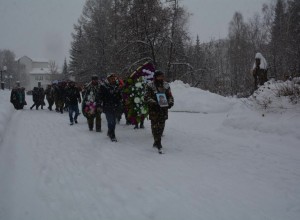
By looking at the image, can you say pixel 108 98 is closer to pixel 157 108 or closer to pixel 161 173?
pixel 157 108

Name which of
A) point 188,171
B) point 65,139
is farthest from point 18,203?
point 65,139

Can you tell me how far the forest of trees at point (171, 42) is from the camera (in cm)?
2348

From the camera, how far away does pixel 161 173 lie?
595cm

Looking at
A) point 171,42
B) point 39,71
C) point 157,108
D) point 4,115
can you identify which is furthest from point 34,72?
point 157,108

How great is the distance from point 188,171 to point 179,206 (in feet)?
5.44

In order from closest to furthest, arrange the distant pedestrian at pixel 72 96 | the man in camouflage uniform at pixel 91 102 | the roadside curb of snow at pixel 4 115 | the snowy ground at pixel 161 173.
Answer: the snowy ground at pixel 161 173, the roadside curb of snow at pixel 4 115, the man in camouflage uniform at pixel 91 102, the distant pedestrian at pixel 72 96

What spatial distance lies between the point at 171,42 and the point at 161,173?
742 inches

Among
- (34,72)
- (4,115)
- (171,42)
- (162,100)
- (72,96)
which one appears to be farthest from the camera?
(34,72)

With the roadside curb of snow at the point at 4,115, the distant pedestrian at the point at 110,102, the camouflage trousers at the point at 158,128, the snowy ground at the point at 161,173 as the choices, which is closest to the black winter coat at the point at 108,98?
the distant pedestrian at the point at 110,102

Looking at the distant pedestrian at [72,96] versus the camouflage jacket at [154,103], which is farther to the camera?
the distant pedestrian at [72,96]

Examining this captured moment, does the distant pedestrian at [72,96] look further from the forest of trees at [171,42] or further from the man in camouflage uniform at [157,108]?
the forest of trees at [171,42]

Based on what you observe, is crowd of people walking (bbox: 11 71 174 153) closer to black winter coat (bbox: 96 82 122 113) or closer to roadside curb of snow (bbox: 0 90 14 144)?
black winter coat (bbox: 96 82 122 113)

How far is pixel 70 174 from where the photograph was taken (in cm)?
599

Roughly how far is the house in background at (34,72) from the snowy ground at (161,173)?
101064 millimetres
